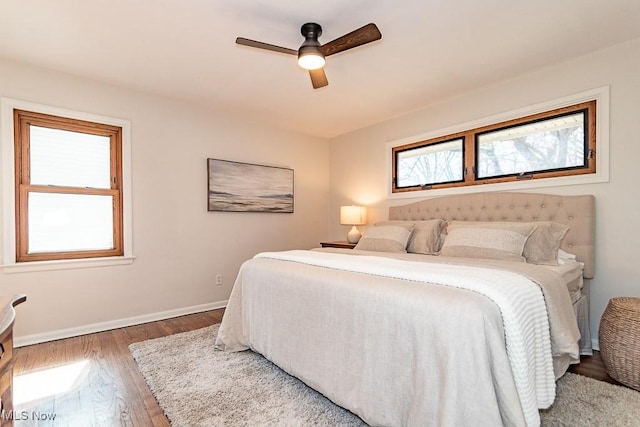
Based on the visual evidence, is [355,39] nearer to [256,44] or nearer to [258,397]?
[256,44]

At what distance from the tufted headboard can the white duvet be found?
116 centimetres

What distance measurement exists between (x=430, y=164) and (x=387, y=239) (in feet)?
4.01

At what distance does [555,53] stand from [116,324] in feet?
15.3

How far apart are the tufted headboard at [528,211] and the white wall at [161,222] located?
81.5 inches

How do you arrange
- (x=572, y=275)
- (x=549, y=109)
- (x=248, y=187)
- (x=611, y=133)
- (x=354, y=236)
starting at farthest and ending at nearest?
(x=354, y=236) < (x=248, y=187) < (x=549, y=109) < (x=611, y=133) < (x=572, y=275)

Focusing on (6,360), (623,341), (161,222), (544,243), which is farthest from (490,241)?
(161,222)

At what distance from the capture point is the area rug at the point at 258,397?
1.68 m

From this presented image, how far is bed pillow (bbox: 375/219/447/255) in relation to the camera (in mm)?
3139

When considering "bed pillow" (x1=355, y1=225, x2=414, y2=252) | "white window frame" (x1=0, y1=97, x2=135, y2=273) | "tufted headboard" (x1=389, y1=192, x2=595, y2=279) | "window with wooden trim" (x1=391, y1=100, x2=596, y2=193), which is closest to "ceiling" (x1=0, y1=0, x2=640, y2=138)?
"white window frame" (x1=0, y1=97, x2=135, y2=273)

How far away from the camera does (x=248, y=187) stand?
420 cm

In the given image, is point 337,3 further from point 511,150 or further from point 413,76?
point 511,150

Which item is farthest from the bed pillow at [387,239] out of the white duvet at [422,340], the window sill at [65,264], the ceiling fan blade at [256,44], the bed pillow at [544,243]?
the window sill at [65,264]

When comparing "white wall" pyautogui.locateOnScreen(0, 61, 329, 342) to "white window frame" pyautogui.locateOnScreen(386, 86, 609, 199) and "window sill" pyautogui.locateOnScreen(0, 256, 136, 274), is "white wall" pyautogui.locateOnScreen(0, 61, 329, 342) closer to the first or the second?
"window sill" pyautogui.locateOnScreen(0, 256, 136, 274)

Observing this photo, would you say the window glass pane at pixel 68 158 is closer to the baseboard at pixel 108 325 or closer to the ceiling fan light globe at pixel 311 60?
the baseboard at pixel 108 325
